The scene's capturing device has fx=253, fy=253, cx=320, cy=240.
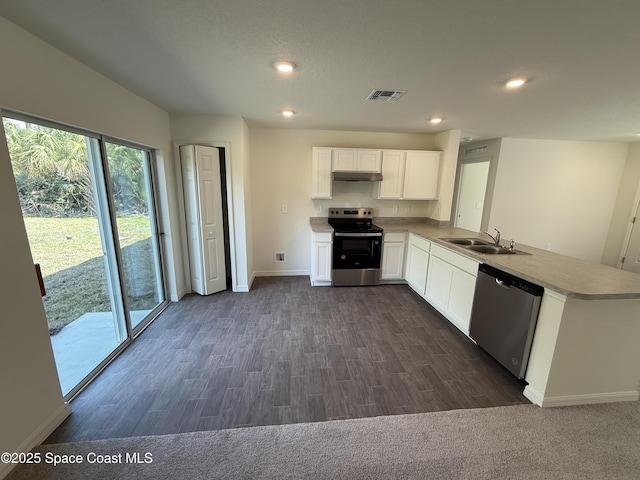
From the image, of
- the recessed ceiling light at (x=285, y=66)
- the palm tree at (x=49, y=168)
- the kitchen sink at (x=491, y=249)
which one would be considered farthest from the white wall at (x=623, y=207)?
the palm tree at (x=49, y=168)

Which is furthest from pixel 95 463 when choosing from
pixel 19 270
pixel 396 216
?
pixel 396 216

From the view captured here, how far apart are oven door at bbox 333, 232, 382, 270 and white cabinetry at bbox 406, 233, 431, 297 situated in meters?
0.49

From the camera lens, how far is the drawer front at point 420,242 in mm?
3526

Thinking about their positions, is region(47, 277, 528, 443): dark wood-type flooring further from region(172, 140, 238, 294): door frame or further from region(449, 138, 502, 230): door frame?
region(449, 138, 502, 230): door frame

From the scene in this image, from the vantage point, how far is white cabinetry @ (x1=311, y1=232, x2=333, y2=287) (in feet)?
12.7

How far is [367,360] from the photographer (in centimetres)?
236

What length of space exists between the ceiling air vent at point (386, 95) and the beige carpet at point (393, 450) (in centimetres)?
269

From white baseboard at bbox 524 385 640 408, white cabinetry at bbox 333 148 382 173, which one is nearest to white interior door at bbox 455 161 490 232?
white cabinetry at bbox 333 148 382 173

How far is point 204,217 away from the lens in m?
3.42

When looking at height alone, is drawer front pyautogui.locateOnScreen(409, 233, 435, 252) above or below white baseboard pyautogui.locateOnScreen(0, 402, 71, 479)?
above

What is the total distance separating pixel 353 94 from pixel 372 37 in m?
0.99

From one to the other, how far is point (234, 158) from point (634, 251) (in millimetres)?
7255

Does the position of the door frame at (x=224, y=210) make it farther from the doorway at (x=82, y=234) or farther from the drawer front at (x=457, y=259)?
the drawer front at (x=457, y=259)

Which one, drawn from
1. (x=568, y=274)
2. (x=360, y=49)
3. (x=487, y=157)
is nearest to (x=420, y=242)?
(x=568, y=274)
